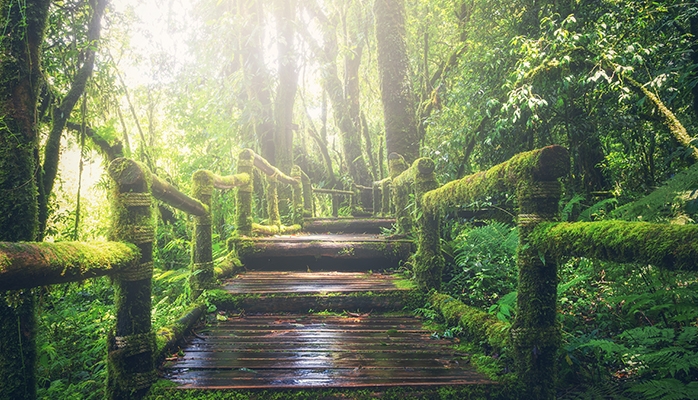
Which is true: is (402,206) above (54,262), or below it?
above

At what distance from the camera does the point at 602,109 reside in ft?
16.8

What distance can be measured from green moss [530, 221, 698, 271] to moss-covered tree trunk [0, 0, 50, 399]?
3.18 meters

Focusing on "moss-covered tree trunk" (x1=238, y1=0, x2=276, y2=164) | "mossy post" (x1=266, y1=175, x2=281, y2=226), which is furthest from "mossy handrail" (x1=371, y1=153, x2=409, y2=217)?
"moss-covered tree trunk" (x1=238, y1=0, x2=276, y2=164)

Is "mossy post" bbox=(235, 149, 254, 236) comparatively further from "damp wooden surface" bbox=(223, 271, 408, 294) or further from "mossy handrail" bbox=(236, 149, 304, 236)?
"damp wooden surface" bbox=(223, 271, 408, 294)

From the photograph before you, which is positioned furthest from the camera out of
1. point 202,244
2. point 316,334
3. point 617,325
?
point 202,244

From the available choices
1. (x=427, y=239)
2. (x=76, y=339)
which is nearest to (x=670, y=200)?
(x=427, y=239)

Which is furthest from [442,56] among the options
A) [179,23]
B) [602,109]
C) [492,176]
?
[492,176]

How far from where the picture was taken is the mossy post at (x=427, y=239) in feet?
13.2

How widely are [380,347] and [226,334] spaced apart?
4.28 feet

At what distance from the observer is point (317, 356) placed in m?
2.63

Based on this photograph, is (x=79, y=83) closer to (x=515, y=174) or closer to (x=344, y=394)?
(x=344, y=394)

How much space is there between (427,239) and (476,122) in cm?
263

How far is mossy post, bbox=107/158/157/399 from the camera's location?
209 centimetres

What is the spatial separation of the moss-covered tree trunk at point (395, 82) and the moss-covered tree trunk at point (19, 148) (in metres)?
5.89
